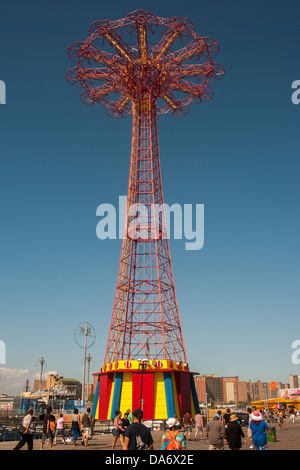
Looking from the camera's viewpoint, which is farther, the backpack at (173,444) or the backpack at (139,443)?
the backpack at (139,443)

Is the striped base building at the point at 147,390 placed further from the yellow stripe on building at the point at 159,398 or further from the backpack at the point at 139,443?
the backpack at the point at 139,443

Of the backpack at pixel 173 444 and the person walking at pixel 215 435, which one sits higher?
the backpack at pixel 173 444

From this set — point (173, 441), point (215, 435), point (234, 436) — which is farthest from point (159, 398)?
point (173, 441)

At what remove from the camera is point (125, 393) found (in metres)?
36.8

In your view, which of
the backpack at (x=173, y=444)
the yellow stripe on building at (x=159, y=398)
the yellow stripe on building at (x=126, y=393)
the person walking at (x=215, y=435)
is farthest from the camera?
the yellow stripe on building at (x=126, y=393)

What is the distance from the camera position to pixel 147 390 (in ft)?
119

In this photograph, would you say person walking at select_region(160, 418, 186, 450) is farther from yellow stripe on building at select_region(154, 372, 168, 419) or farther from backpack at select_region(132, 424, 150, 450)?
yellow stripe on building at select_region(154, 372, 168, 419)

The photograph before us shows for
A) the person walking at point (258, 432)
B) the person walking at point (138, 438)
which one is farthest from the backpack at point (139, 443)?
the person walking at point (258, 432)

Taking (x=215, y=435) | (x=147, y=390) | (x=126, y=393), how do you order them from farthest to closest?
(x=126, y=393) → (x=147, y=390) → (x=215, y=435)

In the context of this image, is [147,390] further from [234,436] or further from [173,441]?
[173,441]

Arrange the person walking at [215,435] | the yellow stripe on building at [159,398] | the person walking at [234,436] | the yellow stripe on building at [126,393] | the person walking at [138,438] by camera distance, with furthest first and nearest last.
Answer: the yellow stripe on building at [126,393], the yellow stripe on building at [159,398], the person walking at [215,435], the person walking at [234,436], the person walking at [138,438]

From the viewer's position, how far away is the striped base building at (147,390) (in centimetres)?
3600

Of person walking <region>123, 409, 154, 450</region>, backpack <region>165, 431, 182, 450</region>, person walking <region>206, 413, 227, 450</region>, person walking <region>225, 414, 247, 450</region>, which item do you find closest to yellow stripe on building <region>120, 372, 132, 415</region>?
person walking <region>206, 413, 227, 450</region>

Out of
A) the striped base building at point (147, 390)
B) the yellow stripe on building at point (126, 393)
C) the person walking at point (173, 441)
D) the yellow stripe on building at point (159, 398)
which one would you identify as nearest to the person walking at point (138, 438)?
the person walking at point (173, 441)
